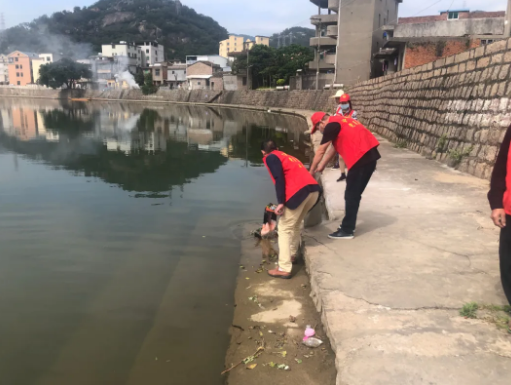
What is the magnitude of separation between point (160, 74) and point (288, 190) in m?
78.0

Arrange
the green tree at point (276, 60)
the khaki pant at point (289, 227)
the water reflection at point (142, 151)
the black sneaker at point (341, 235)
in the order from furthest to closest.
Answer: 1. the green tree at point (276, 60)
2. the water reflection at point (142, 151)
3. the black sneaker at point (341, 235)
4. the khaki pant at point (289, 227)

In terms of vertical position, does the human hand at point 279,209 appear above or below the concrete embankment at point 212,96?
below

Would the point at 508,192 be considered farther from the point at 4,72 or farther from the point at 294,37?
the point at 294,37

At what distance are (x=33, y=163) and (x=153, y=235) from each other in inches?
303

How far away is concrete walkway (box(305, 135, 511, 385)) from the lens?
2.12 metres

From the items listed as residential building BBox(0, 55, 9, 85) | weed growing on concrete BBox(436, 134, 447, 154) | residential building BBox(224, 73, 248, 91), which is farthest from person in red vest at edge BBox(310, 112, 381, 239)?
residential building BBox(0, 55, 9, 85)

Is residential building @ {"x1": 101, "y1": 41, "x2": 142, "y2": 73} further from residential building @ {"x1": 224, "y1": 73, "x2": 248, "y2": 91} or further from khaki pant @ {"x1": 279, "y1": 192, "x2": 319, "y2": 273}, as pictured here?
khaki pant @ {"x1": 279, "y1": 192, "x2": 319, "y2": 273}

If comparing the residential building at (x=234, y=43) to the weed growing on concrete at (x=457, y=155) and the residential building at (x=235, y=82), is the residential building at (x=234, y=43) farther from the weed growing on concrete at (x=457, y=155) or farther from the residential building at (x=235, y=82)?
the weed growing on concrete at (x=457, y=155)

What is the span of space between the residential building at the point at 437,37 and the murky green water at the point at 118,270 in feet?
59.3

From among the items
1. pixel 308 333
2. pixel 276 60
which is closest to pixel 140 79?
pixel 276 60

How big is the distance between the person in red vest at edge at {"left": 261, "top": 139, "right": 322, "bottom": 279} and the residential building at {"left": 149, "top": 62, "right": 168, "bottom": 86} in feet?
253

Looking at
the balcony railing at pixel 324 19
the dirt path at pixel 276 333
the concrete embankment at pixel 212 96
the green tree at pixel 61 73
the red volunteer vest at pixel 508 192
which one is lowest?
the dirt path at pixel 276 333

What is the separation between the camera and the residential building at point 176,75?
7575cm

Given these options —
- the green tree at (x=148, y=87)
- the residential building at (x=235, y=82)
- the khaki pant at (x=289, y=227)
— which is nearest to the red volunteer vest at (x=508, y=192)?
the khaki pant at (x=289, y=227)
